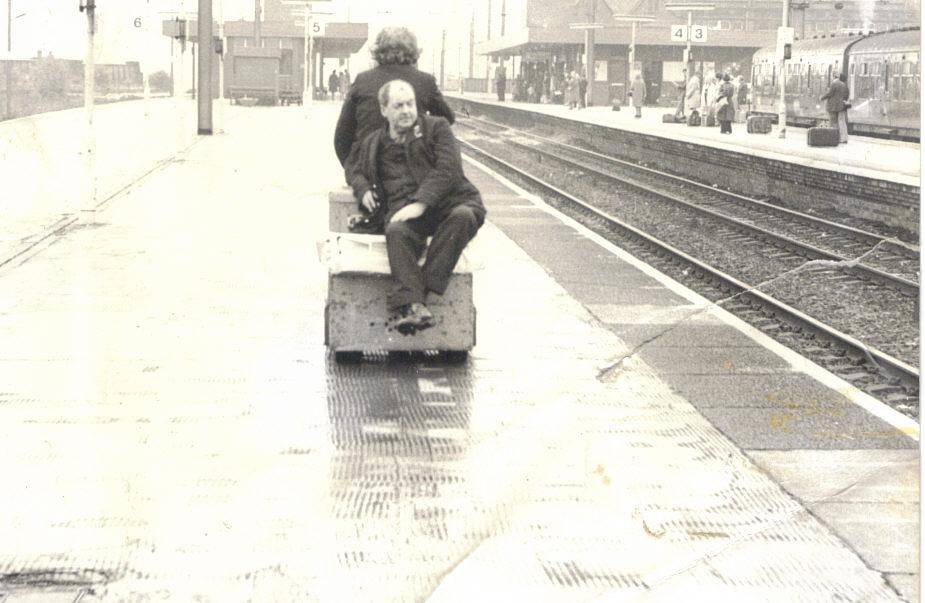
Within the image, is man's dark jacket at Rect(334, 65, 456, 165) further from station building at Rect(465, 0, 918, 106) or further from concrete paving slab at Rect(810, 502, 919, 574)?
station building at Rect(465, 0, 918, 106)

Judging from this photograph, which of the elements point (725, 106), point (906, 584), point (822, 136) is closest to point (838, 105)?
point (822, 136)

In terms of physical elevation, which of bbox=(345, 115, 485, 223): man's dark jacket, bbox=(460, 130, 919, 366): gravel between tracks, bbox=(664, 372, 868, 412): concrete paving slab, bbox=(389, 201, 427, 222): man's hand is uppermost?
bbox=(345, 115, 485, 223): man's dark jacket

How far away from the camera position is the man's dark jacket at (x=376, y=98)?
21.2ft

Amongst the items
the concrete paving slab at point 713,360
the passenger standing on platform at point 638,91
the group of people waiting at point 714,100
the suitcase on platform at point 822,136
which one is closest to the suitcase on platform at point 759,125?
the group of people waiting at point 714,100

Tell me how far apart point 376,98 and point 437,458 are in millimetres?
2148

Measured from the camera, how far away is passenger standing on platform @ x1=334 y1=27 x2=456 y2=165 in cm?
643

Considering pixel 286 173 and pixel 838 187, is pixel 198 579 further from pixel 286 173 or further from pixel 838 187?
pixel 286 173

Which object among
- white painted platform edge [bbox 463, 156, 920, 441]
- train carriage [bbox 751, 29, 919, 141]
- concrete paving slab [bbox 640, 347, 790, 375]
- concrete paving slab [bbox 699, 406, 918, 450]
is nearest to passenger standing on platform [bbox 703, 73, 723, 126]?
train carriage [bbox 751, 29, 919, 141]

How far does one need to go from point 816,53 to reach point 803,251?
2126 centimetres

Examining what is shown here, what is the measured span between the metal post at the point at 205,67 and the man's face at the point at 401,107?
21.9 meters

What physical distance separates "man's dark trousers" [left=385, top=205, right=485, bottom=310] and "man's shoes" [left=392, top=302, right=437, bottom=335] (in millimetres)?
27

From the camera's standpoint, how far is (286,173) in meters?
19.5

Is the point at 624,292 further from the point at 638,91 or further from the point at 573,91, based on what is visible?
the point at 573,91

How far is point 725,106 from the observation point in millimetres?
30297
